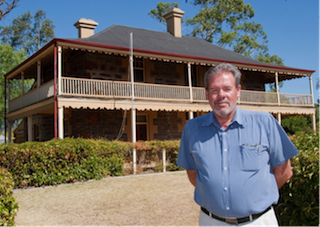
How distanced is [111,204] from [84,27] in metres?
13.8

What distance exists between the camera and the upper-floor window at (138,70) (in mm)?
17359

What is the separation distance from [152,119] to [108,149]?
706 centimetres

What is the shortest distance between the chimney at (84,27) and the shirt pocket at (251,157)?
57.4ft

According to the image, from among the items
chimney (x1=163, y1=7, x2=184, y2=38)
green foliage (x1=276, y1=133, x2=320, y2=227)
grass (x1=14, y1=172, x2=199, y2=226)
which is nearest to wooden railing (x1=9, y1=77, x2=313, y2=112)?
grass (x1=14, y1=172, x2=199, y2=226)

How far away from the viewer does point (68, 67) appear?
668 inches

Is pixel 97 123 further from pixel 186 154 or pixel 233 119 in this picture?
pixel 233 119

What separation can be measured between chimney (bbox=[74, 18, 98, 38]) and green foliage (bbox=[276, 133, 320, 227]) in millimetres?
16657

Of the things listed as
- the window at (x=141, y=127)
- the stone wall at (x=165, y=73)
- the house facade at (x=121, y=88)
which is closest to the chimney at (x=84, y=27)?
the house facade at (x=121, y=88)

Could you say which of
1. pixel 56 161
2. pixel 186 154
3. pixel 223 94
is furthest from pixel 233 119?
pixel 56 161

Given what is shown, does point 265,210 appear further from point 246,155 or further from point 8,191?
point 8,191

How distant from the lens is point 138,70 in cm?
1753

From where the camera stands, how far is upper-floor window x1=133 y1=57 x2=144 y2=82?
17.4m

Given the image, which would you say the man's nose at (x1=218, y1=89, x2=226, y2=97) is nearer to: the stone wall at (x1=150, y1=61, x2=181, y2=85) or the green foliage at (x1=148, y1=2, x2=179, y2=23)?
the stone wall at (x1=150, y1=61, x2=181, y2=85)

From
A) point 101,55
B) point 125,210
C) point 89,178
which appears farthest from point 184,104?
point 125,210
